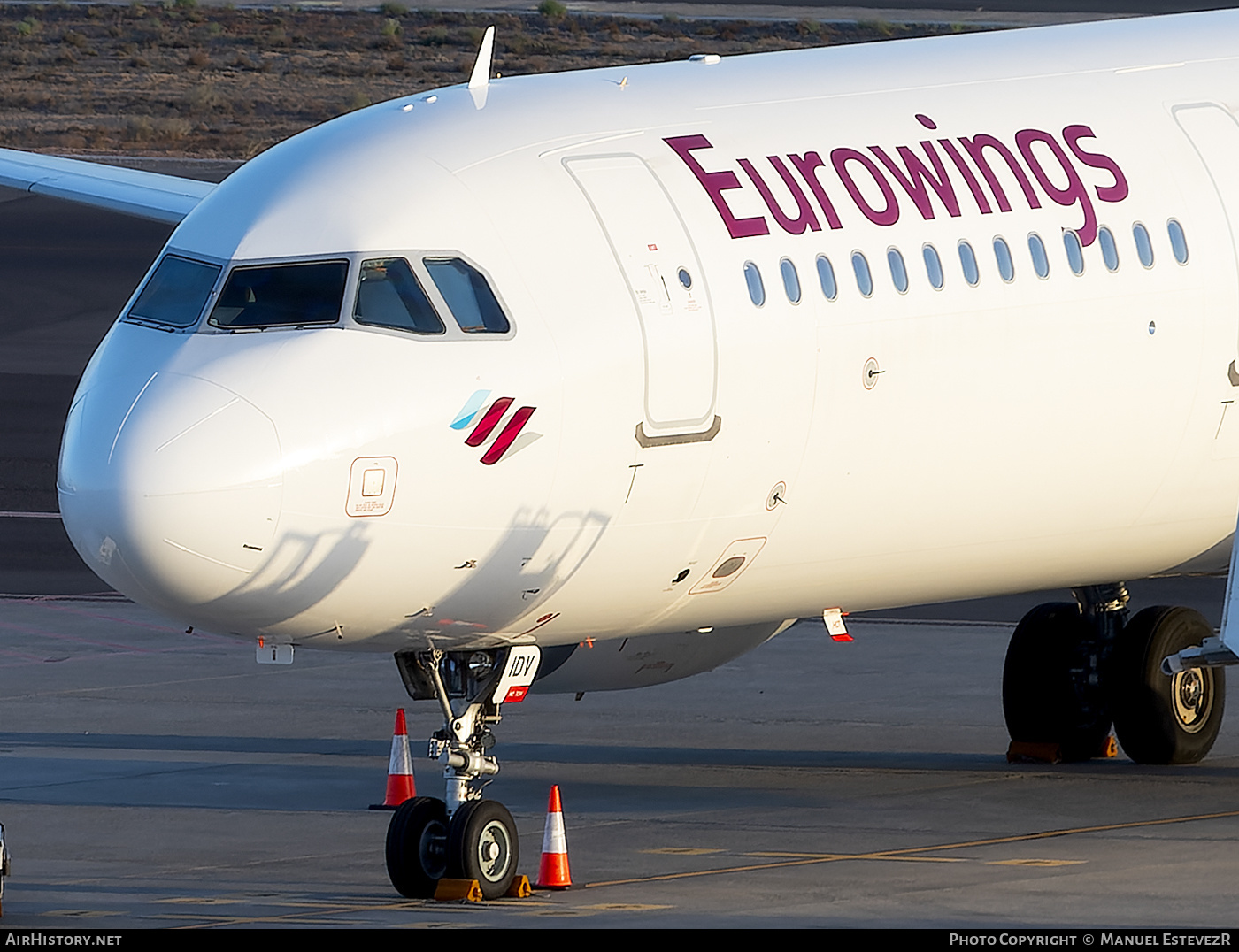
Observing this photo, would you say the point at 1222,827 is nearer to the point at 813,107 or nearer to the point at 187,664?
the point at 813,107

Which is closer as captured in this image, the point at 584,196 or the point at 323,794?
the point at 584,196

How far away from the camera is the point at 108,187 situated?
27.3 m

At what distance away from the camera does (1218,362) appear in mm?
20203

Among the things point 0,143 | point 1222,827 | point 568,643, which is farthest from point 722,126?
point 0,143

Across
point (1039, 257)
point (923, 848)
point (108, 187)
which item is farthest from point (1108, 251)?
point (108, 187)

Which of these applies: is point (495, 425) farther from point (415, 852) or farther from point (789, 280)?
point (415, 852)

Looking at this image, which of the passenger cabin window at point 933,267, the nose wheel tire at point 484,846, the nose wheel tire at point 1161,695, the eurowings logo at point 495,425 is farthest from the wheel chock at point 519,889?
the nose wheel tire at point 1161,695

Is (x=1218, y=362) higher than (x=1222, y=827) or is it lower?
higher

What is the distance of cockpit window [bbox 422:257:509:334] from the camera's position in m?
17.0

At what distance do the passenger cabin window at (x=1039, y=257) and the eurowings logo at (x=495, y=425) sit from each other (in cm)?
464

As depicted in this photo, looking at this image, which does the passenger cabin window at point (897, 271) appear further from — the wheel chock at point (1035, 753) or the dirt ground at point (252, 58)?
the dirt ground at point (252, 58)

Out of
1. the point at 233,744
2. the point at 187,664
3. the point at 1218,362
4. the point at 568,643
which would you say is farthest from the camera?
the point at 187,664

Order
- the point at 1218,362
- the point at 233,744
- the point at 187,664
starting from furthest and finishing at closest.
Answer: the point at 187,664
the point at 233,744
the point at 1218,362

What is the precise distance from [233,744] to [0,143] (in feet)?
166
